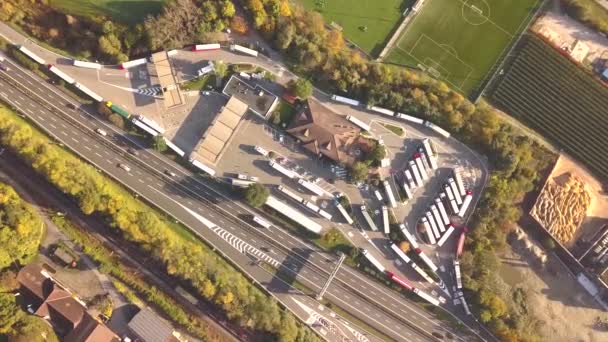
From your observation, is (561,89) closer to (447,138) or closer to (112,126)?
(447,138)

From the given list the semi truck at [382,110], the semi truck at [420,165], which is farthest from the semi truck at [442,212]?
the semi truck at [382,110]

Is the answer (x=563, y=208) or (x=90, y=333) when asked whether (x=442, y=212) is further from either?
(x=90, y=333)

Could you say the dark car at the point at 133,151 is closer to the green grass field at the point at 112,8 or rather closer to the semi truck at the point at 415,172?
the green grass field at the point at 112,8

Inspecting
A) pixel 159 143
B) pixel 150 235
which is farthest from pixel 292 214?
pixel 159 143

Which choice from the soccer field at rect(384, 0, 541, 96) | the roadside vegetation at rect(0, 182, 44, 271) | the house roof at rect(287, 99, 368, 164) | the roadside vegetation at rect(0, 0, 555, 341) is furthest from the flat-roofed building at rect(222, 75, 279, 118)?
the roadside vegetation at rect(0, 182, 44, 271)

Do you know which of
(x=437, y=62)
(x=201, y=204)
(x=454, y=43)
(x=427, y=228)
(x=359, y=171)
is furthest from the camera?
(x=454, y=43)
